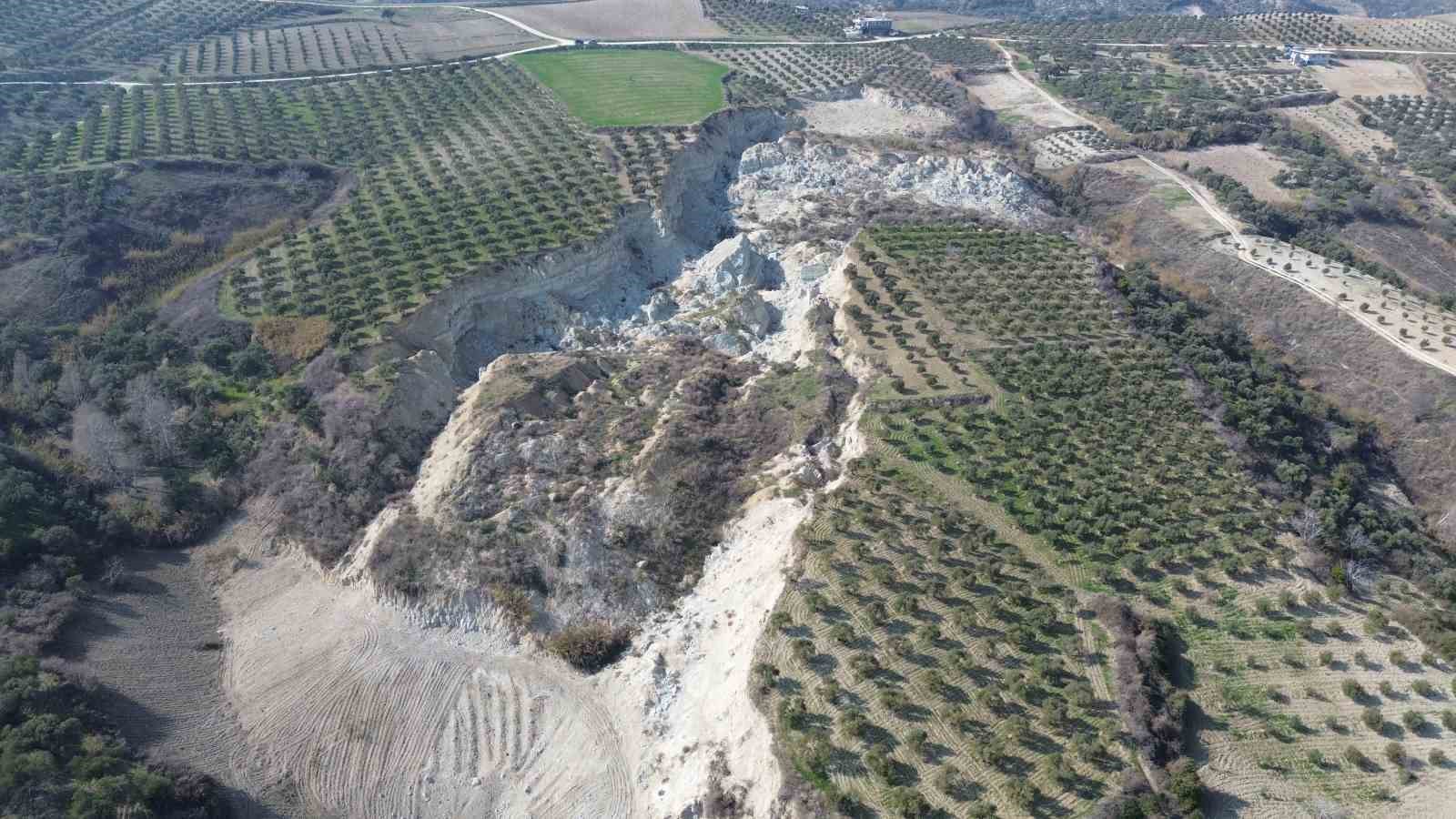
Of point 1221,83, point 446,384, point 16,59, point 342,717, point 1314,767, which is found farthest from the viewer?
point 1221,83

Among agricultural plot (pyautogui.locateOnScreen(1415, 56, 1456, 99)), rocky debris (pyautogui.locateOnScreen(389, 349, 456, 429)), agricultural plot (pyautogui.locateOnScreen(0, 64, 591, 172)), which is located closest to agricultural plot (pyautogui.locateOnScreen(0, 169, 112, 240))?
agricultural plot (pyautogui.locateOnScreen(0, 64, 591, 172))

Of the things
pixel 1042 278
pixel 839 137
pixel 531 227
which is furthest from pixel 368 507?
pixel 839 137

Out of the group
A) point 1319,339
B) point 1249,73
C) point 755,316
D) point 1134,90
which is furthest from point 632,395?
point 1249,73

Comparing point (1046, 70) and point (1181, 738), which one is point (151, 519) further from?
point (1046, 70)

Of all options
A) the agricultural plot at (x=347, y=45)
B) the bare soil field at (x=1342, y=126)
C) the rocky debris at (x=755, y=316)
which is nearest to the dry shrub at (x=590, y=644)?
the rocky debris at (x=755, y=316)

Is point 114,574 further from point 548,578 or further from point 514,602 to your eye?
point 548,578

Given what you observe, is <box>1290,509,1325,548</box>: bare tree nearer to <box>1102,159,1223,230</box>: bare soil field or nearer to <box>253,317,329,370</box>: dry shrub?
<box>1102,159,1223,230</box>: bare soil field
